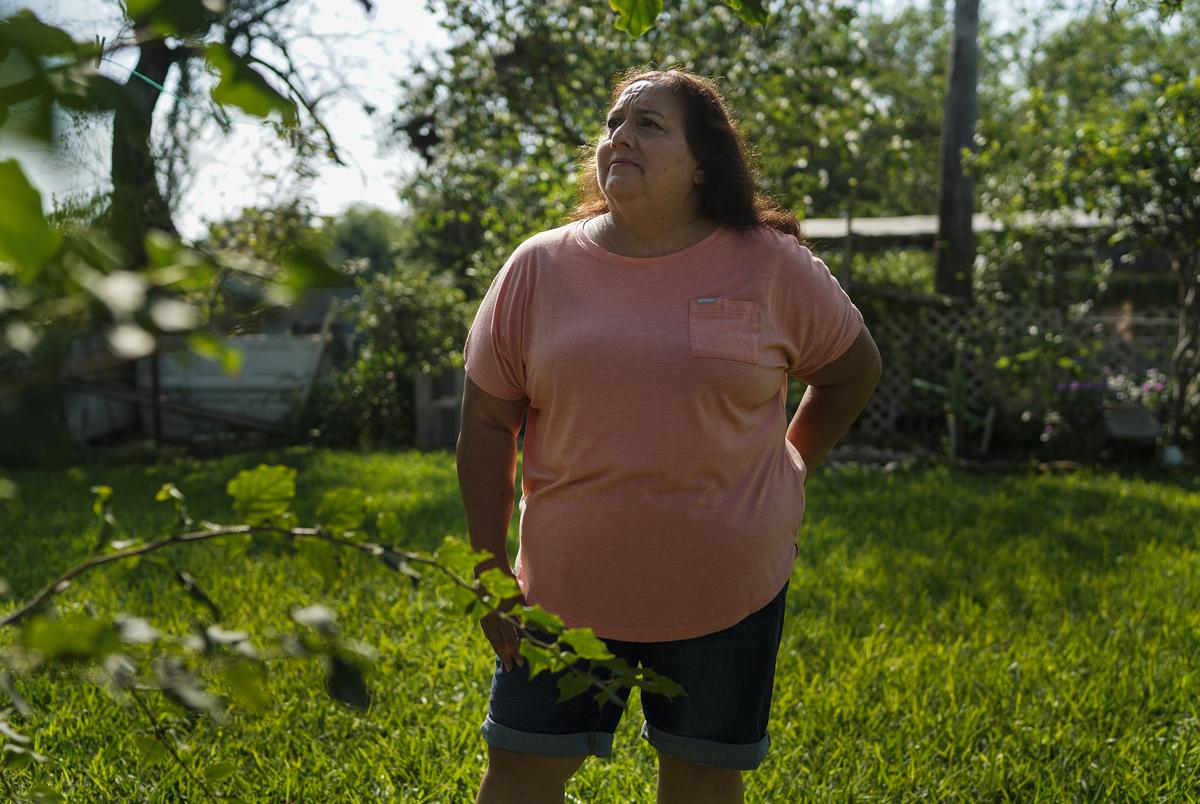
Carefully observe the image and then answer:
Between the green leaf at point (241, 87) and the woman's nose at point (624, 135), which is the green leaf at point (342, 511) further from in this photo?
the woman's nose at point (624, 135)

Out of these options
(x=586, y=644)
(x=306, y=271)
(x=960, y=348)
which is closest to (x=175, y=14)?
(x=306, y=271)

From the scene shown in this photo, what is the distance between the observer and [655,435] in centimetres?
192

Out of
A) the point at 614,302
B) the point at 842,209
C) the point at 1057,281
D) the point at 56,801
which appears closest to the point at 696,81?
the point at 614,302

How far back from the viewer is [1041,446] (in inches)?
349

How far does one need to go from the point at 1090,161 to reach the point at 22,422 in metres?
9.25

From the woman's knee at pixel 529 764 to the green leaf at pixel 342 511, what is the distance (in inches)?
44.2

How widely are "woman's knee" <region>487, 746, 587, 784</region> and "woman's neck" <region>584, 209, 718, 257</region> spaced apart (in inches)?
37.7

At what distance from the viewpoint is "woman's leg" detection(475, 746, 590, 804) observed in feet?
6.72

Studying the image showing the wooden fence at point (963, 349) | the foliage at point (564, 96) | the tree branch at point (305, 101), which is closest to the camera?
the tree branch at point (305, 101)

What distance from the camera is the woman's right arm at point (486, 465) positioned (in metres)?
2.07

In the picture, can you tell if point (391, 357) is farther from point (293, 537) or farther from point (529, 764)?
point (293, 537)

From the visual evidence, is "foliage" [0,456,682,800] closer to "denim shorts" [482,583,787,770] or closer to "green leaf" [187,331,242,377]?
"green leaf" [187,331,242,377]

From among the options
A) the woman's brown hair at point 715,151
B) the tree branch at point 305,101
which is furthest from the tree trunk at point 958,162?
the tree branch at point 305,101

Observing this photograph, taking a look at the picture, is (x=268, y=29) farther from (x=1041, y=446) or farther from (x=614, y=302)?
(x=614, y=302)
